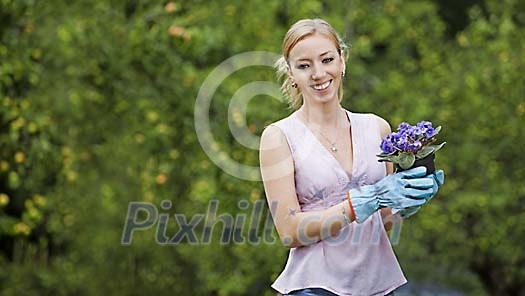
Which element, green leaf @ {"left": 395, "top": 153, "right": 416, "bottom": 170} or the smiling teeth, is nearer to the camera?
green leaf @ {"left": 395, "top": 153, "right": 416, "bottom": 170}

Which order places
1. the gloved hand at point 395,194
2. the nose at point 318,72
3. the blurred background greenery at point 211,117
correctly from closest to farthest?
the gloved hand at point 395,194
the nose at point 318,72
the blurred background greenery at point 211,117

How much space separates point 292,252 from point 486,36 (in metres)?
4.43

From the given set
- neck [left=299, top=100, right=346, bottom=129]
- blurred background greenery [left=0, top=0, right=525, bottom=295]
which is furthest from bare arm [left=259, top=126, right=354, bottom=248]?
blurred background greenery [left=0, top=0, right=525, bottom=295]

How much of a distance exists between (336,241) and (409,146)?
0.33 m

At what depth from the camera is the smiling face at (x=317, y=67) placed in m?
2.71

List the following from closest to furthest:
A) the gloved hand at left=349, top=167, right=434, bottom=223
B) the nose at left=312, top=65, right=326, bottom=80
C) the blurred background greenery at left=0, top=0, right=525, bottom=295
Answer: the gloved hand at left=349, top=167, right=434, bottom=223 → the nose at left=312, top=65, right=326, bottom=80 → the blurred background greenery at left=0, top=0, right=525, bottom=295

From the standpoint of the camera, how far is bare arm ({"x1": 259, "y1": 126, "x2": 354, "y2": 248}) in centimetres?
261

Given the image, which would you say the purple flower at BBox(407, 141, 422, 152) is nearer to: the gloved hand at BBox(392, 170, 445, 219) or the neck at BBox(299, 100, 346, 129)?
the gloved hand at BBox(392, 170, 445, 219)

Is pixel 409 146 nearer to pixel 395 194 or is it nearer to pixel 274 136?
pixel 395 194

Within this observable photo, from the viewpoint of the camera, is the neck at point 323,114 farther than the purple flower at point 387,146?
Yes

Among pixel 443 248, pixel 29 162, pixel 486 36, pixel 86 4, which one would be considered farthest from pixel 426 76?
pixel 29 162

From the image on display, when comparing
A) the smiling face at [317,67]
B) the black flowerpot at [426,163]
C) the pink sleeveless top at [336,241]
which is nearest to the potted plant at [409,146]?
the black flowerpot at [426,163]

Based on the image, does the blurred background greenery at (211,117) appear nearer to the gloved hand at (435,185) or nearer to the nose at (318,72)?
the nose at (318,72)

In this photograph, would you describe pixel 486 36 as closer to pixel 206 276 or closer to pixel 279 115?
pixel 279 115
